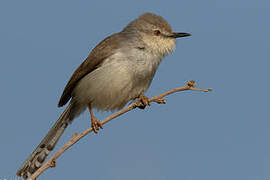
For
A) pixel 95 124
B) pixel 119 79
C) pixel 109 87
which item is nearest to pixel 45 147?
pixel 95 124

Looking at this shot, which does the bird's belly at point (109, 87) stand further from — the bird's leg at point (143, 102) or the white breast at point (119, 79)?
the bird's leg at point (143, 102)

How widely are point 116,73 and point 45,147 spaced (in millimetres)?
1858

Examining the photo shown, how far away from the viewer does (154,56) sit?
20.8ft

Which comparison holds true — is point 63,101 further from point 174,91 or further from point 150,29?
point 174,91

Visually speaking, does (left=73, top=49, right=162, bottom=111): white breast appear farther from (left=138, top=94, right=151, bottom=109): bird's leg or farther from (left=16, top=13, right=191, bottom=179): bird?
(left=138, top=94, right=151, bottom=109): bird's leg

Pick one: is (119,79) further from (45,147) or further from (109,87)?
(45,147)

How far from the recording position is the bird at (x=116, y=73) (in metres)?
6.19

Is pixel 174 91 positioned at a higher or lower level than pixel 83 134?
higher

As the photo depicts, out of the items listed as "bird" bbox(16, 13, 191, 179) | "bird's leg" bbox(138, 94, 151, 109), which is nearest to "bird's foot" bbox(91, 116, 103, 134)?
"bird" bbox(16, 13, 191, 179)

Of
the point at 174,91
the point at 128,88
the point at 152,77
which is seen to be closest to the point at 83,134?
the point at 174,91

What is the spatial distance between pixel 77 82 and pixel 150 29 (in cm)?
156

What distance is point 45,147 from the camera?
6.71m

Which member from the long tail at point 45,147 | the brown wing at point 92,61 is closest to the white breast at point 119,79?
the brown wing at point 92,61

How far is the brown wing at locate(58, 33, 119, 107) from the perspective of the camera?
647 centimetres
